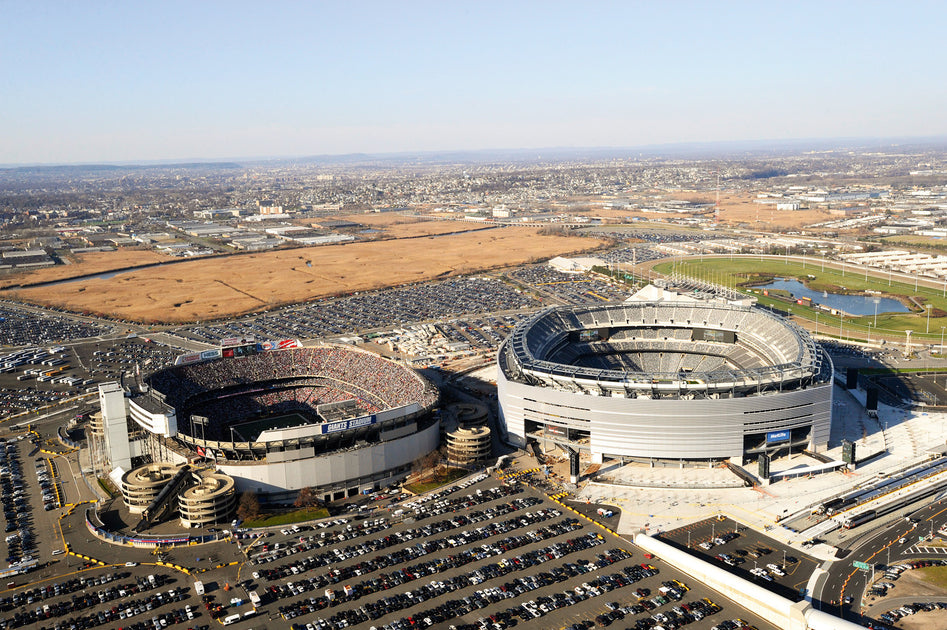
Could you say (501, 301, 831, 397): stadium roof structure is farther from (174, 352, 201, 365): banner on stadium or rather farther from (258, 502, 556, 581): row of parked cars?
(174, 352, 201, 365): banner on stadium

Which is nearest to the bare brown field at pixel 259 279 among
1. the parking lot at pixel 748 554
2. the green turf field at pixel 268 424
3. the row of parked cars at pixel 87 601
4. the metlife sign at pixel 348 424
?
the green turf field at pixel 268 424

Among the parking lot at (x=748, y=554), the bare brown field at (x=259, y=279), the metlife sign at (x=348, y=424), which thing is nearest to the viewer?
the parking lot at (x=748, y=554)

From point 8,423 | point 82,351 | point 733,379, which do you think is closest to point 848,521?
point 733,379

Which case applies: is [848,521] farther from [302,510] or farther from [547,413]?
[302,510]

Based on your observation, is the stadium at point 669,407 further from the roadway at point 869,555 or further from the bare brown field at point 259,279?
the bare brown field at point 259,279

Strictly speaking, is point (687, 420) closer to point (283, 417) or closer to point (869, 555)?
point (869, 555)
